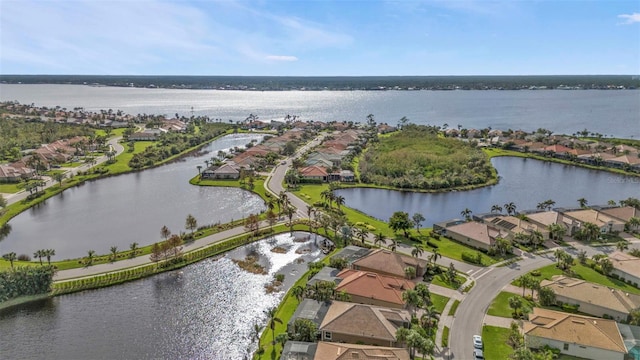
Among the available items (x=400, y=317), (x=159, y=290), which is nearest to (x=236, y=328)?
(x=159, y=290)

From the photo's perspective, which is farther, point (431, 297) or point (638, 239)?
point (638, 239)

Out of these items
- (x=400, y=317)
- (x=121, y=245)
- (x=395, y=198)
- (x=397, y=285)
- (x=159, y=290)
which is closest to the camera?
(x=400, y=317)

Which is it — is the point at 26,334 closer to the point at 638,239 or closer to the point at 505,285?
the point at 505,285

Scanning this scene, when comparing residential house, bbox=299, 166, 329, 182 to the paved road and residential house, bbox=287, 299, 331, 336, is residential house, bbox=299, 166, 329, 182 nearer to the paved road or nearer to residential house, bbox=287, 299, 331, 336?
the paved road

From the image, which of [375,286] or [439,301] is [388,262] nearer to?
[375,286]

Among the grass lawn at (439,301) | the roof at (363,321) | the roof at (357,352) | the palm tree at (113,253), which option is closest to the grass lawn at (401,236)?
the grass lawn at (439,301)

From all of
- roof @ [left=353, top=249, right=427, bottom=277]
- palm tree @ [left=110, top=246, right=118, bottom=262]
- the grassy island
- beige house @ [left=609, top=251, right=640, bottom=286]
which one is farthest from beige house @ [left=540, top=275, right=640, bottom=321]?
palm tree @ [left=110, top=246, right=118, bottom=262]

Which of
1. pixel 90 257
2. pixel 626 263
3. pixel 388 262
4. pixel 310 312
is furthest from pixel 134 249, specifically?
pixel 626 263
